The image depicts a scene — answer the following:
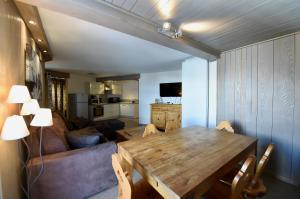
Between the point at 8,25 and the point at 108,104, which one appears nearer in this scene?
the point at 8,25

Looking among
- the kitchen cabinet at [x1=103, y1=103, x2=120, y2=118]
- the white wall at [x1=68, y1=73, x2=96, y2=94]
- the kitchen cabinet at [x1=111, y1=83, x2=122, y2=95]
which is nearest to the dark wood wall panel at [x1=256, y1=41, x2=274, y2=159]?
the kitchen cabinet at [x1=103, y1=103, x2=120, y2=118]

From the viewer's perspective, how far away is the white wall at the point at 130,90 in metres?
8.51

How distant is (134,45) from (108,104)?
5.56 meters

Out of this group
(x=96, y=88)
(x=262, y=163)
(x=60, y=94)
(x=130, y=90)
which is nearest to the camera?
(x=262, y=163)

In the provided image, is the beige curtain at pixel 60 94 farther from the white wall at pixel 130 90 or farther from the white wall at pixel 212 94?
the white wall at pixel 212 94

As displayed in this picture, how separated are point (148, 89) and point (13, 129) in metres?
5.53

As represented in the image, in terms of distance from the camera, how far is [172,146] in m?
1.62

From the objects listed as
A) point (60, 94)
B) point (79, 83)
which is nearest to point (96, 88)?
point (79, 83)

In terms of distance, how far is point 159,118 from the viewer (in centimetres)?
556

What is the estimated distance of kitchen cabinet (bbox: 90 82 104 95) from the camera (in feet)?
23.7

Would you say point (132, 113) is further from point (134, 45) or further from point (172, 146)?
point (172, 146)

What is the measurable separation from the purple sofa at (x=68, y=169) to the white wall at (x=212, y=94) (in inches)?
88.1

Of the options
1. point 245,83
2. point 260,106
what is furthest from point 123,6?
point 260,106

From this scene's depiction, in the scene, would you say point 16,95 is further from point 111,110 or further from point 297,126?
point 111,110
